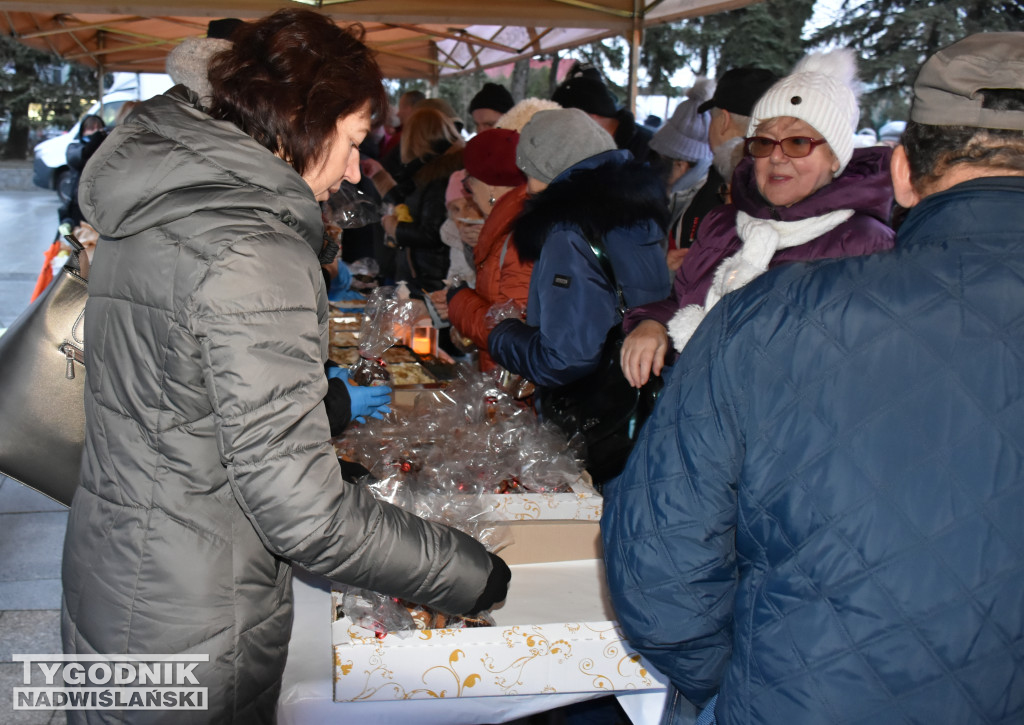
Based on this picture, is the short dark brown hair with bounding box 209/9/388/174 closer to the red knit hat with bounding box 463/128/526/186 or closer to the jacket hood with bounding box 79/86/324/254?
the jacket hood with bounding box 79/86/324/254

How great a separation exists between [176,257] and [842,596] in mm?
1028

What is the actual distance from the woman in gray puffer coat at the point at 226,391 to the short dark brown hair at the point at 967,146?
2.85 ft

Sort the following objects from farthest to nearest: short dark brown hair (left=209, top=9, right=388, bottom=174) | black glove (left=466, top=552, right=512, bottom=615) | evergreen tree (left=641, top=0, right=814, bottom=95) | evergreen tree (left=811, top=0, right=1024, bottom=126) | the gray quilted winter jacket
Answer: evergreen tree (left=641, top=0, right=814, bottom=95) < evergreen tree (left=811, top=0, right=1024, bottom=126) < black glove (left=466, top=552, right=512, bottom=615) < short dark brown hair (left=209, top=9, right=388, bottom=174) < the gray quilted winter jacket

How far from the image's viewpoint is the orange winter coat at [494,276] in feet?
9.53

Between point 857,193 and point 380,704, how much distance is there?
5.11 feet

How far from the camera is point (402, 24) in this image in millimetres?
6344

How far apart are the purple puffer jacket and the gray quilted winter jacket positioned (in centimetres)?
110

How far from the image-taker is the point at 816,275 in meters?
1.07

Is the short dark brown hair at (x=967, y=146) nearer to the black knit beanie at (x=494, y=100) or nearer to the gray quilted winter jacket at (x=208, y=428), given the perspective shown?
the gray quilted winter jacket at (x=208, y=428)

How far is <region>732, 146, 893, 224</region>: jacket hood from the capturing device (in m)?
1.98

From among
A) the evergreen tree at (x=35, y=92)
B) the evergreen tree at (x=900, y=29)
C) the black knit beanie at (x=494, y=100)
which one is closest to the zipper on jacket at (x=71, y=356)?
the black knit beanie at (x=494, y=100)

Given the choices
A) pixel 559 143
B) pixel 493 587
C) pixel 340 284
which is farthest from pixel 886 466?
pixel 340 284

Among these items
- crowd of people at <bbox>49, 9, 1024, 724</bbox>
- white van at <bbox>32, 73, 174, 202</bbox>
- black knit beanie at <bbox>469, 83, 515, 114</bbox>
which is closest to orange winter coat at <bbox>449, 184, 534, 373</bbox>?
crowd of people at <bbox>49, 9, 1024, 724</bbox>

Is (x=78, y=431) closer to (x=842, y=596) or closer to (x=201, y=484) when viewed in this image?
(x=201, y=484)
